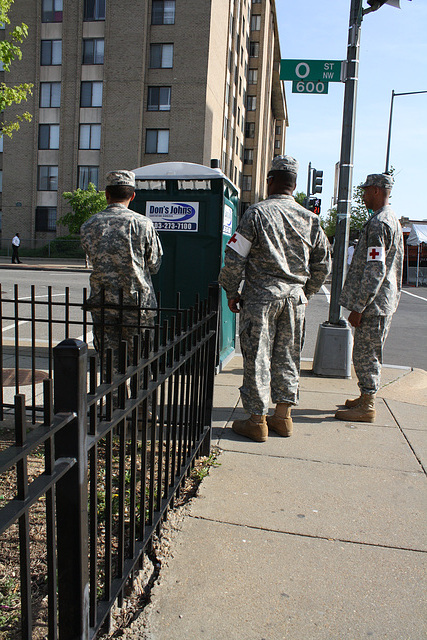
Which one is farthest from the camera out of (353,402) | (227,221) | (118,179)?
(227,221)

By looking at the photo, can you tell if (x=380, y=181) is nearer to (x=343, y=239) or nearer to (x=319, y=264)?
(x=319, y=264)

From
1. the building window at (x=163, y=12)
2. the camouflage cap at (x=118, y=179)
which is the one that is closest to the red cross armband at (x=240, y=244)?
the camouflage cap at (x=118, y=179)

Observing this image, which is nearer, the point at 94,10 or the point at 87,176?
the point at 94,10

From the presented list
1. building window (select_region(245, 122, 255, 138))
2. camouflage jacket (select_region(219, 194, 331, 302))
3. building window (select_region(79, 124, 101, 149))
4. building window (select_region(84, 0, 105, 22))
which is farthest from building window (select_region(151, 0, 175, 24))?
camouflage jacket (select_region(219, 194, 331, 302))

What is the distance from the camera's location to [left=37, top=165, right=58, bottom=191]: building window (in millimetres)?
35625

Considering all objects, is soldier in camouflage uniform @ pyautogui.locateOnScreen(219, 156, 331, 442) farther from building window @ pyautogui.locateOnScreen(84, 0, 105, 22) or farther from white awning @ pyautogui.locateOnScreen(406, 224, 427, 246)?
building window @ pyautogui.locateOnScreen(84, 0, 105, 22)

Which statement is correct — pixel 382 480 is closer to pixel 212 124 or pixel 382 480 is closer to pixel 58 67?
pixel 212 124

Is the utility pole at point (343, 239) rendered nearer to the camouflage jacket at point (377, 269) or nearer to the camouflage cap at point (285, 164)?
the camouflage jacket at point (377, 269)

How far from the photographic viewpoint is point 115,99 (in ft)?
111

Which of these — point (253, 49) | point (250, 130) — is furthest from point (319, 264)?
point (253, 49)

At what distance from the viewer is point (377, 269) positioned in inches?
173

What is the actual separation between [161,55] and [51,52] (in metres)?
7.48

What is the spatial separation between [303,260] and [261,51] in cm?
5438

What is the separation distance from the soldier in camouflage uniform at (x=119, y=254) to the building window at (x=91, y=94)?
33405 millimetres
